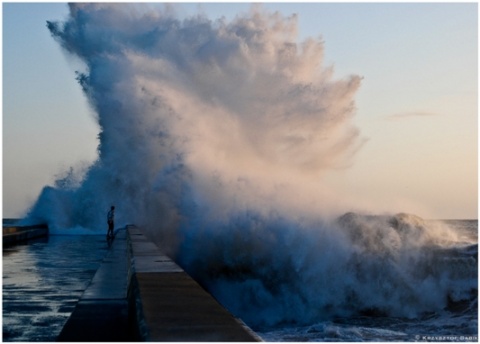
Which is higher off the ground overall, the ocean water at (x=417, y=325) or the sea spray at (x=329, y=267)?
the sea spray at (x=329, y=267)

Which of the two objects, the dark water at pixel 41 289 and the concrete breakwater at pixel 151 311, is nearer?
the concrete breakwater at pixel 151 311

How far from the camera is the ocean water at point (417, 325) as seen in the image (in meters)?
9.46

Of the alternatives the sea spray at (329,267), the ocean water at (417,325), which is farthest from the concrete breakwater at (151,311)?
the sea spray at (329,267)

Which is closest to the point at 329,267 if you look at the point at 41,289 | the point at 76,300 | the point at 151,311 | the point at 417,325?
the point at 417,325

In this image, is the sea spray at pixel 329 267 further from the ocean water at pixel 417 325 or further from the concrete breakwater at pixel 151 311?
the concrete breakwater at pixel 151 311

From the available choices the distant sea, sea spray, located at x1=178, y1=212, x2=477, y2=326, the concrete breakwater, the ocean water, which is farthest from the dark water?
sea spray, located at x1=178, y1=212, x2=477, y2=326

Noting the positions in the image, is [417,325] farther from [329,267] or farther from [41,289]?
[41,289]

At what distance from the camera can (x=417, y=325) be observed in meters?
11.1

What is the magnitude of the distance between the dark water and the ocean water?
293cm

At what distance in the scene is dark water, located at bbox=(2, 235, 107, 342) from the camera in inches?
195

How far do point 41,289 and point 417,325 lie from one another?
21.9 feet

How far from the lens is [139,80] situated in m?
24.2

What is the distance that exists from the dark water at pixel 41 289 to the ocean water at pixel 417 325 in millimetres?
2933

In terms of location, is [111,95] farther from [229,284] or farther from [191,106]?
[229,284]
